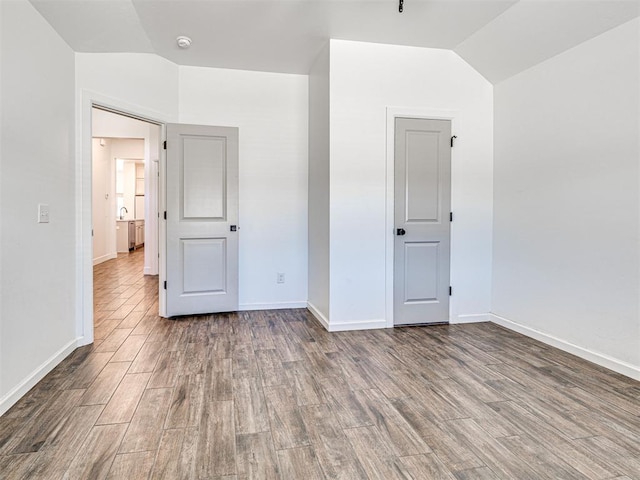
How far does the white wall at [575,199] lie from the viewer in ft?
8.79

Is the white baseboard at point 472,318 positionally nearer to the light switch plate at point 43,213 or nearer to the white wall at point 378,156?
the white wall at point 378,156

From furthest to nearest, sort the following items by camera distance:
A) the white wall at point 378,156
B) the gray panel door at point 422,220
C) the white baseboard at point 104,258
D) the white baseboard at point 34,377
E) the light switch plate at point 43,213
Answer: the white baseboard at point 104,258
the gray panel door at point 422,220
the white wall at point 378,156
the light switch plate at point 43,213
the white baseboard at point 34,377

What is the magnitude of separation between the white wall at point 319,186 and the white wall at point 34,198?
2191 millimetres

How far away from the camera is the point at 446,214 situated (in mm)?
3908

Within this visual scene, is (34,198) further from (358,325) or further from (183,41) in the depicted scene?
(358,325)

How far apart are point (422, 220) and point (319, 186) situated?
44.4 inches

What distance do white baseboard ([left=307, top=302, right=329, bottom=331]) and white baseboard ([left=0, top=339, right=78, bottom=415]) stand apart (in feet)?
7.15

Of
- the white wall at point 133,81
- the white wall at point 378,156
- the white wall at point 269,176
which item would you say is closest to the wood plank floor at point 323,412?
the white wall at point 378,156

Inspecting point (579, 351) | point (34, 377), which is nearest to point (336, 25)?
point (579, 351)

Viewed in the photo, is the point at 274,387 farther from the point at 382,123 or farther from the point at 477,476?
the point at 382,123

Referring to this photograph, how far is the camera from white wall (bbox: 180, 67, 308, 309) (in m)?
4.42

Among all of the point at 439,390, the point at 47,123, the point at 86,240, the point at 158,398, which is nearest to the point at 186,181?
the point at 86,240

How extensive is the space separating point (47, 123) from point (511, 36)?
374 centimetres

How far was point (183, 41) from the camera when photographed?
11.7ft
